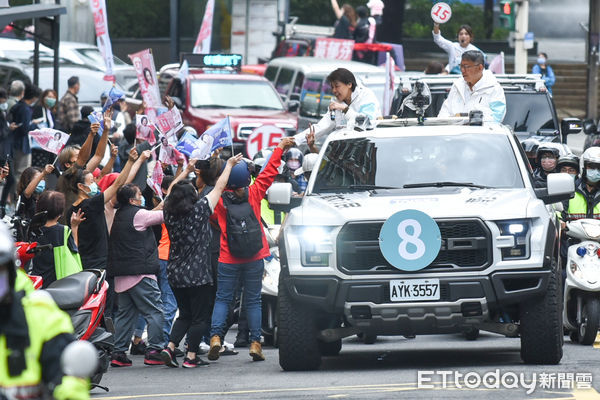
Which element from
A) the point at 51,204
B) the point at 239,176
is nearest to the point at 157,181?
the point at 239,176

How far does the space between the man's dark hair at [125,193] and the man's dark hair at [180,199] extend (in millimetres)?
529

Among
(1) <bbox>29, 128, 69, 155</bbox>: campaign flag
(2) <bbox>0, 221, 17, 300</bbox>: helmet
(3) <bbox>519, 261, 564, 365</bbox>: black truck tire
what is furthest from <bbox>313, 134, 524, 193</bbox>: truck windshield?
(2) <bbox>0, 221, 17, 300</bbox>: helmet

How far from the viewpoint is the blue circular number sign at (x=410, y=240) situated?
10.3 metres

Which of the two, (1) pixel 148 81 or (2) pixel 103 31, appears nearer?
(1) pixel 148 81

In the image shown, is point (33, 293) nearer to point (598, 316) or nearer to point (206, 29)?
point (598, 316)

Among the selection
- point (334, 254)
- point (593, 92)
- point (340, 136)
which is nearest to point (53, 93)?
point (340, 136)

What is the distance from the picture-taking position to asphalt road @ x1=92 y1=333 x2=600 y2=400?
9.45 metres

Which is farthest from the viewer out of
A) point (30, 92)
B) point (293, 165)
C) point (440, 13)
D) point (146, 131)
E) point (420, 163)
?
A: point (30, 92)

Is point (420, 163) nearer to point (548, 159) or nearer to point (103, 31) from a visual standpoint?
point (548, 159)

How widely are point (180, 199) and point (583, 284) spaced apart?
11.5 feet

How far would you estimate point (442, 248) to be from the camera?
34.1 ft

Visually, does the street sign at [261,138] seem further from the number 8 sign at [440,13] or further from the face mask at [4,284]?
the face mask at [4,284]

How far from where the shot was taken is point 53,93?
2164 centimetres

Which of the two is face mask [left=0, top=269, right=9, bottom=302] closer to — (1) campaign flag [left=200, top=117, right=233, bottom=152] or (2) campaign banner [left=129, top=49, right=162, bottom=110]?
(1) campaign flag [left=200, top=117, right=233, bottom=152]
